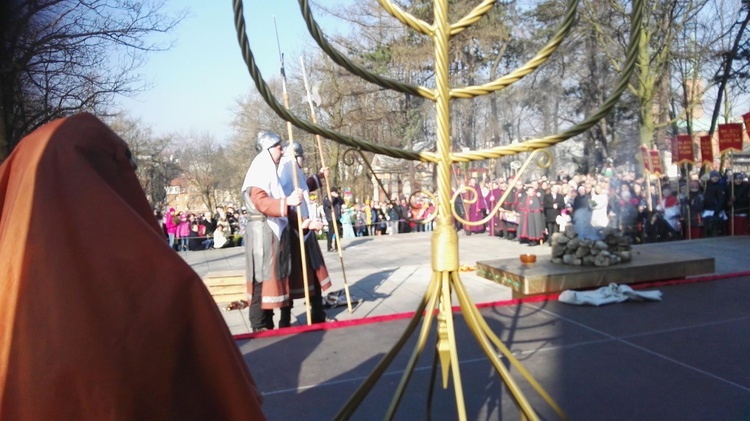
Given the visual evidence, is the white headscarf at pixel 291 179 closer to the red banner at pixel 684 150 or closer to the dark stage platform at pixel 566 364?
the dark stage platform at pixel 566 364

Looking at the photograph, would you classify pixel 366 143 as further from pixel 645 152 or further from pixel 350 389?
pixel 645 152

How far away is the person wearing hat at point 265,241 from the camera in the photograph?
4586mm

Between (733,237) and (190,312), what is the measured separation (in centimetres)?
1329

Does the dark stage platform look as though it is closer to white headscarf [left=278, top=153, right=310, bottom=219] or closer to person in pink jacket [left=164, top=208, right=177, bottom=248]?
white headscarf [left=278, top=153, right=310, bottom=219]

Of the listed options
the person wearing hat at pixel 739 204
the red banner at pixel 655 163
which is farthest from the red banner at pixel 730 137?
the red banner at pixel 655 163

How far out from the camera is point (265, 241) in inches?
183

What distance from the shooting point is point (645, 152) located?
577 inches

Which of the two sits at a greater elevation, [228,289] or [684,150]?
[684,150]

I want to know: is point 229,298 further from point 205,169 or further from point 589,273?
point 205,169

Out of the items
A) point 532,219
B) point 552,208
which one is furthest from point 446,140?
point 552,208

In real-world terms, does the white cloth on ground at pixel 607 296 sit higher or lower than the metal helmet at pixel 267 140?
lower

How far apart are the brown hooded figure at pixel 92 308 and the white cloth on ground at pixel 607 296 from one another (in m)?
3.40

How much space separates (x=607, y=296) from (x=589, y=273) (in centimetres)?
58

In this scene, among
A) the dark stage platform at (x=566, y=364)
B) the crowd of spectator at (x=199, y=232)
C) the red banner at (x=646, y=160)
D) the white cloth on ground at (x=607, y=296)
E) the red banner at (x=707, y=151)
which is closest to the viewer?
the dark stage platform at (x=566, y=364)
